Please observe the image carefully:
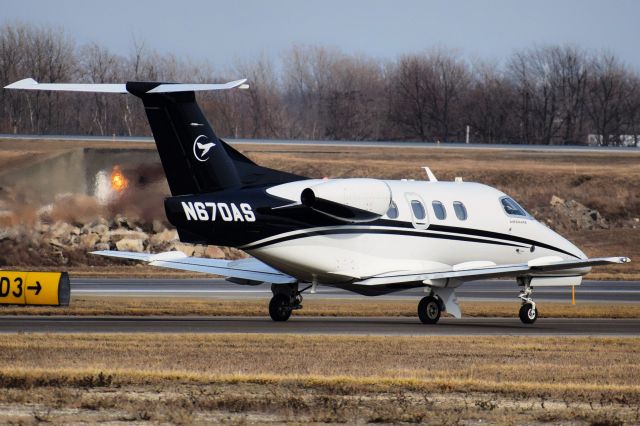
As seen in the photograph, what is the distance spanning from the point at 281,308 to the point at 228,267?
172 centimetres

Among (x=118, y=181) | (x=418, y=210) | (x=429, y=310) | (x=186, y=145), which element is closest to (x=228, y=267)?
(x=186, y=145)

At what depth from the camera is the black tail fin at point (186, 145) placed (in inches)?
1088

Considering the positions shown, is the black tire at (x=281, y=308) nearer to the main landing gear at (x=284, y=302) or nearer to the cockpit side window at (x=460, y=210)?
the main landing gear at (x=284, y=302)

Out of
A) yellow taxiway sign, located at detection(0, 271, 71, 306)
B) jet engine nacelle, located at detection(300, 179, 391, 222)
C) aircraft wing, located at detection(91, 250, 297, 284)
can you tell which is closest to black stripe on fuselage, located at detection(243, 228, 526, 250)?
jet engine nacelle, located at detection(300, 179, 391, 222)

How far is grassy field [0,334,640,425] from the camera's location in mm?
14820

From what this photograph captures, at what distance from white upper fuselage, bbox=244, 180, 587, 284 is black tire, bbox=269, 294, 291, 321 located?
3.71 ft

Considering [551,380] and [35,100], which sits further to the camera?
[35,100]

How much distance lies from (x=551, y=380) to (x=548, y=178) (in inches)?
2143

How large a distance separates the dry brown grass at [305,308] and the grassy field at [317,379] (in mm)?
7959

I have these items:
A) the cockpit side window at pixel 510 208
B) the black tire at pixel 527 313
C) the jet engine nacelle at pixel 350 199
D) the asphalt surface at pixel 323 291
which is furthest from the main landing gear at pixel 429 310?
the asphalt surface at pixel 323 291

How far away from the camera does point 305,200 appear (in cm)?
2783

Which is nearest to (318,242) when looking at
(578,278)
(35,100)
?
(578,278)

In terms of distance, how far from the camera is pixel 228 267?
1214 inches

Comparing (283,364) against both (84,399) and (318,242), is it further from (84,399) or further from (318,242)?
(318,242)
